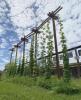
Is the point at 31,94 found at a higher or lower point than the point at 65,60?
lower

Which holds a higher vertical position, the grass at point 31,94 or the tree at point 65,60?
the tree at point 65,60

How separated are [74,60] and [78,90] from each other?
22.6m

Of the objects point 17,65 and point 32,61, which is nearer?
point 32,61

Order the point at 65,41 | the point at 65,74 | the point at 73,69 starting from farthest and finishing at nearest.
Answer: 1. the point at 73,69
2. the point at 65,41
3. the point at 65,74

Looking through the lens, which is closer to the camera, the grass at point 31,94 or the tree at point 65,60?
the grass at point 31,94

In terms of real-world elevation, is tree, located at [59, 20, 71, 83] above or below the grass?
above

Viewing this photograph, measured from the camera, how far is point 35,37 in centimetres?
3450

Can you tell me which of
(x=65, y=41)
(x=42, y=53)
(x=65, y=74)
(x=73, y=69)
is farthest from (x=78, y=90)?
(x=73, y=69)

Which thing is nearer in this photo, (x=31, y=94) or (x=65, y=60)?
(x=31, y=94)

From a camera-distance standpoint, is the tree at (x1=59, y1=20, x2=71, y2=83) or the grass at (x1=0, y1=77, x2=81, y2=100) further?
the tree at (x1=59, y1=20, x2=71, y2=83)

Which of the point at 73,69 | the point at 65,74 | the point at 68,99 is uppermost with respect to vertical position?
the point at 73,69

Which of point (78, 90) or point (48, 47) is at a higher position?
point (48, 47)

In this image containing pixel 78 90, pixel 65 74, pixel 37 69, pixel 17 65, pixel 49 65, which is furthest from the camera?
pixel 17 65

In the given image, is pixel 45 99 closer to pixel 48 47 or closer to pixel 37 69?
pixel 48 47
